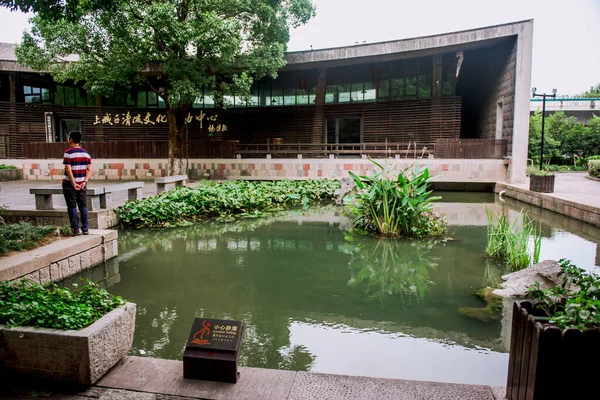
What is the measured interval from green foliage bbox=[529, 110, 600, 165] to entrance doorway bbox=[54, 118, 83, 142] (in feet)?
88.3

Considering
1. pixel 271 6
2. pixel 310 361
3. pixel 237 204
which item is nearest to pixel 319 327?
pixel 310 361

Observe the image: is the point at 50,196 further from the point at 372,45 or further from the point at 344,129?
the point at 344,129

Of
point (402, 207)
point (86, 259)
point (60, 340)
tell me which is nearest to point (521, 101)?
point (402, 207)

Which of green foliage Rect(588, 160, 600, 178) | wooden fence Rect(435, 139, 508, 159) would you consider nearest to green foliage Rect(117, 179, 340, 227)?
wooden fence Rect(435, 139, 508, 159)

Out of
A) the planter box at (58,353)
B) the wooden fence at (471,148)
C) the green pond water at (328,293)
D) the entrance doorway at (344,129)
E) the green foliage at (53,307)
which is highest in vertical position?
the entrance doorway at (344,129)

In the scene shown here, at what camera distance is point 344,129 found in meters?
22.8

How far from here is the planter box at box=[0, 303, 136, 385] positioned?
9.36ft

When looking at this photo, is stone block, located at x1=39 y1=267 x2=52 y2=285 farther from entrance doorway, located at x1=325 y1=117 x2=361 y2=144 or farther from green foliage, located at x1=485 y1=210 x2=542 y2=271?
entrance doorway, located at x1=325 y1=117 x2=361 y2=144

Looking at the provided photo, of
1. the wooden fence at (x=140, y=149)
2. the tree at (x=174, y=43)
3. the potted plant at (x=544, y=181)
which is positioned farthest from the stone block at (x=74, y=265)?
the wooden fence at (x=140, y=149)

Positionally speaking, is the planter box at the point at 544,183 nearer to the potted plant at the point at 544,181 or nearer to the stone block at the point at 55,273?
the potted plant at the point at 544,181

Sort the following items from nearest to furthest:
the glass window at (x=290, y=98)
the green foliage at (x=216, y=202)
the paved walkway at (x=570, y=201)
A: the green foliage at (x=216, y=202), the paved walkway at (x=570, y=201), the glass window at (x=290, y=98)

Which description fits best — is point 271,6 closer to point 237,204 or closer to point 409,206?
point 237,204

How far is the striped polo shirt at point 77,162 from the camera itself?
6625 mm

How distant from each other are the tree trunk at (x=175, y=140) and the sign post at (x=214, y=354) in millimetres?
15381
